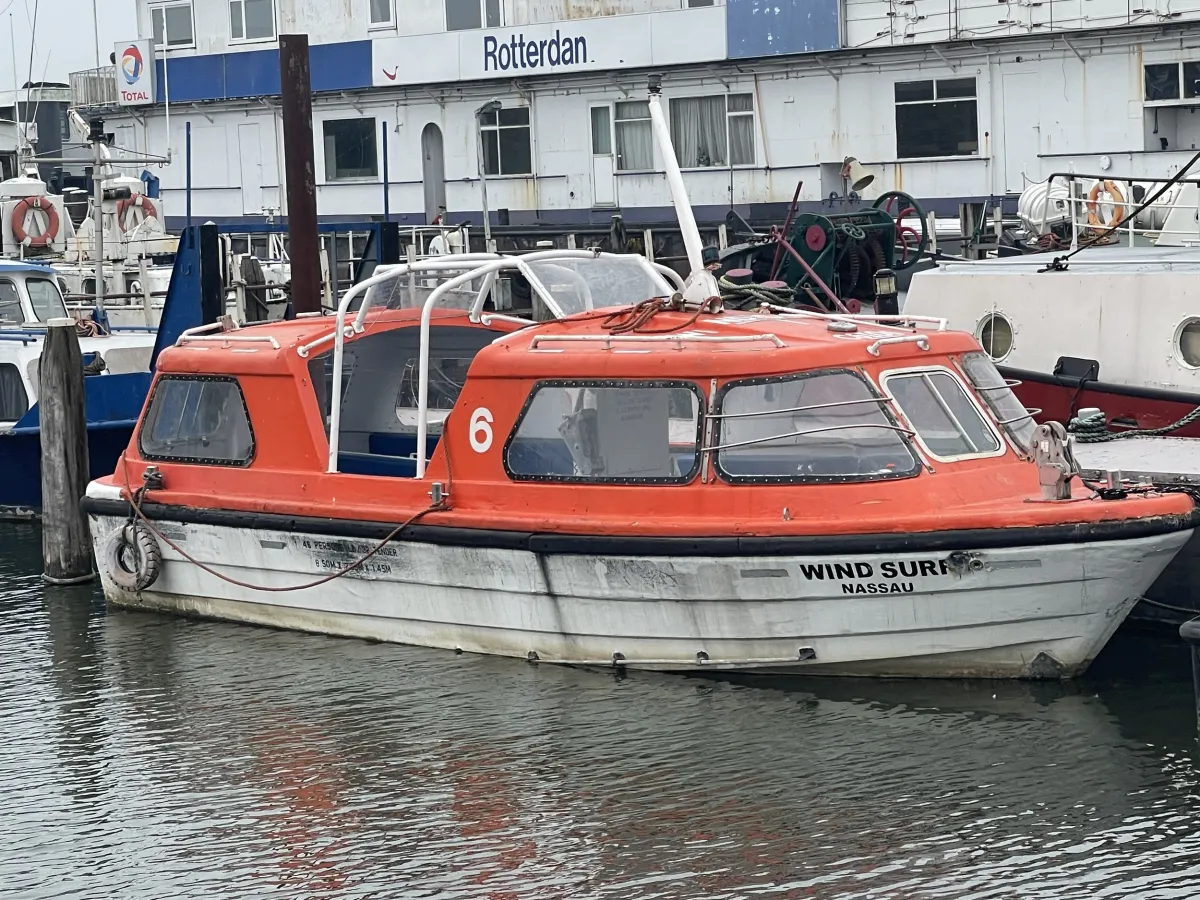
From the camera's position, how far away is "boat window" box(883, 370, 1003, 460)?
1033 centimetres

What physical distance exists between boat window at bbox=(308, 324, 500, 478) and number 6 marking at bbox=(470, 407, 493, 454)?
1.64 meters

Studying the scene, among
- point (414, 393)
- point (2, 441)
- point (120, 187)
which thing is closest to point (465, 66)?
point (120, 187)

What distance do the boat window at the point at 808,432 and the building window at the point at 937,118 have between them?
18362 millimetres

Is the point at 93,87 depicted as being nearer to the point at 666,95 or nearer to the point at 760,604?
the point at 666,95

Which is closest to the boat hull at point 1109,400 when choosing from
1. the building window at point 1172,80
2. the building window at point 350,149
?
the building window at point 1172,80

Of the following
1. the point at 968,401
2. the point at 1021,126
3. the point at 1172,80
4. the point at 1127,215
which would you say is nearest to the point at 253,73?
the point at 1021,126

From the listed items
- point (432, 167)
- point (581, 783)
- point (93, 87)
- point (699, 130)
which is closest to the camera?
point (581, 783)

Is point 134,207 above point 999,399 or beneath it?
above

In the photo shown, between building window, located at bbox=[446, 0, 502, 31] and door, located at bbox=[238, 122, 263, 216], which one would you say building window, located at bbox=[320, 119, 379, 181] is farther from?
building window, located at bbox=[446, 0, 502, 31]

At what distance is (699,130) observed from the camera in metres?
30.1

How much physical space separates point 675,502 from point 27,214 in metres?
17.6

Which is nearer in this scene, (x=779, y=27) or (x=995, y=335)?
(x=995, y=335)

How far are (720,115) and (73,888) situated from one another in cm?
2313

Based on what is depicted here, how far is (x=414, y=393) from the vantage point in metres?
13.1
